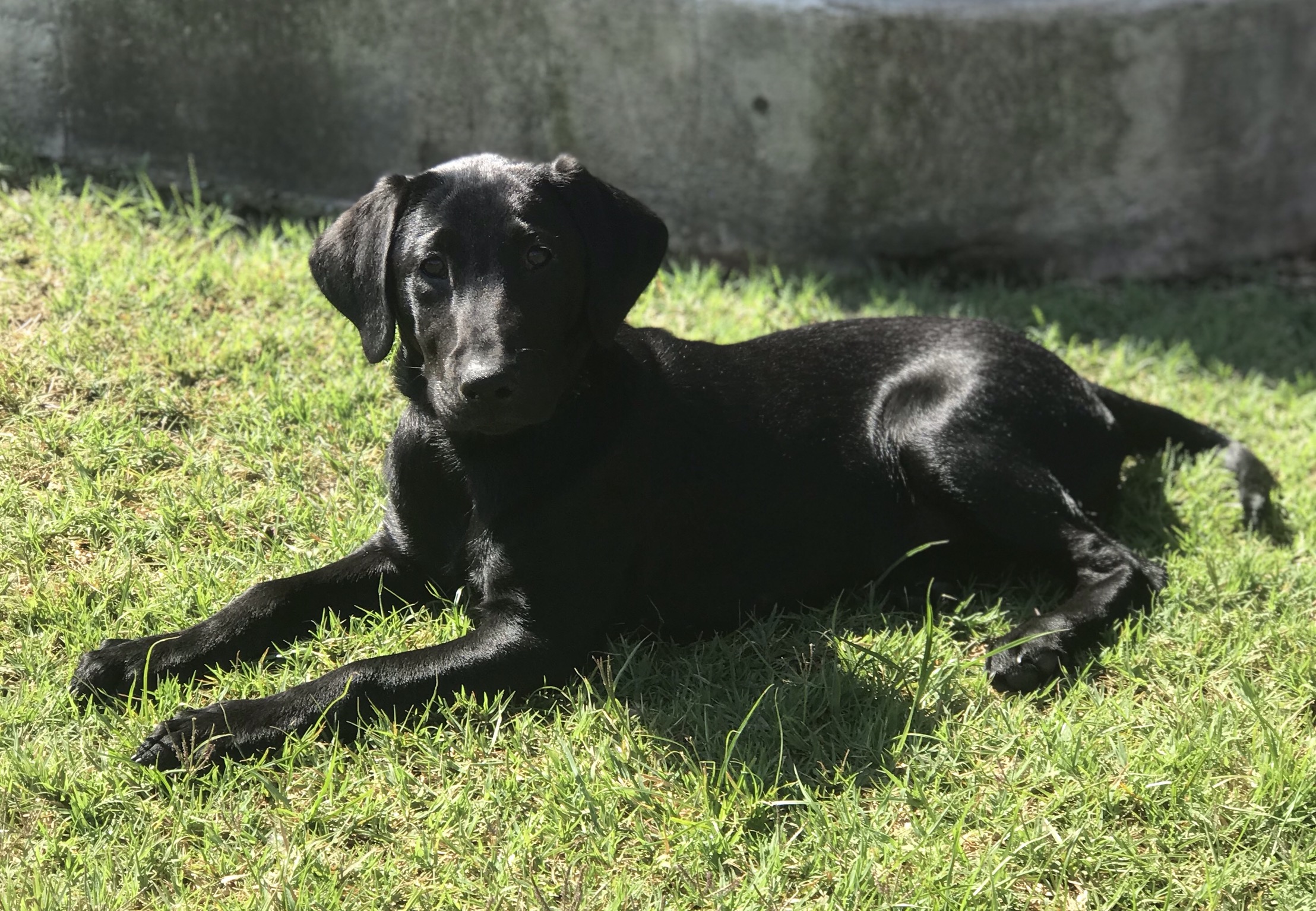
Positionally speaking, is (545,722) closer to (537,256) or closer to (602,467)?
(602,467)

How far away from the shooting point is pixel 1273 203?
6551mm

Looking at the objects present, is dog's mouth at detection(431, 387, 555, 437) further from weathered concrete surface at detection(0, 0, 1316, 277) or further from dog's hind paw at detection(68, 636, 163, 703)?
weathered concrete surface at detection(0, 0, 1316, 277)

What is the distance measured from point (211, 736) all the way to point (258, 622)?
463mm

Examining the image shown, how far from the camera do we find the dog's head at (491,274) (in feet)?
9.73

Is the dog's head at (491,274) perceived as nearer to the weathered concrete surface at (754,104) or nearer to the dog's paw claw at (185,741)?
the dog's paw claw at (185,741)

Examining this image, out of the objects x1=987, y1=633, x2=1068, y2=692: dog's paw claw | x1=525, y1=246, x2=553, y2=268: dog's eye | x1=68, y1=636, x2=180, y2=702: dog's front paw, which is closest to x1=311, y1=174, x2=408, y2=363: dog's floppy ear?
x1=525, y1=246, x2=553, y2=268: dog's eye

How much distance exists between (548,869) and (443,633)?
876 millimetres

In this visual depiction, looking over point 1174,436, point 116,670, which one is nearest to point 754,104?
point 1174,436

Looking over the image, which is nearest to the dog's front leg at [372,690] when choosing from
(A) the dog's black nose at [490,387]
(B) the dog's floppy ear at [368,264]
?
(A) the dog's black nose at [490,387]

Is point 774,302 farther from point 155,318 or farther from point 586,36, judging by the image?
point 155,318

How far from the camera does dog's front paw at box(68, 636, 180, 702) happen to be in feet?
9.64

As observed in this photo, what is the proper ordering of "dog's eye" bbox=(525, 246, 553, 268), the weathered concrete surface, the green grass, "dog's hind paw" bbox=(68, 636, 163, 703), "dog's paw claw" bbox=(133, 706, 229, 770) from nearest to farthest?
1. the green grass
2. "dog's paw claw" bbox=(133, 706, 229, 770)
3. "dog's hind paw" bbox=(68, 636, 163, 703)
4. "dog's eye" bbox=(525, 246, 553, 268)
5. the weathered concrete surface

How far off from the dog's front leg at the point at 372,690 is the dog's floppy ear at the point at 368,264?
2.52ft

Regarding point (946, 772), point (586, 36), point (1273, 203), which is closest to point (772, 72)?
point (586, 36)
